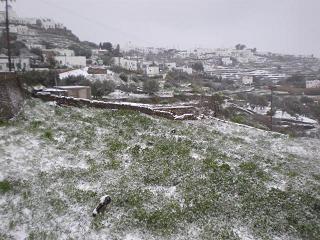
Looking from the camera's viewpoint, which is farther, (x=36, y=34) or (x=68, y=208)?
(x=36, y=34)

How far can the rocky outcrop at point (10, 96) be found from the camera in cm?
1592

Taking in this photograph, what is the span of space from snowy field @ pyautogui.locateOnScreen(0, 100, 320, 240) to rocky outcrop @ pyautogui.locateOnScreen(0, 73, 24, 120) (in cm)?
57

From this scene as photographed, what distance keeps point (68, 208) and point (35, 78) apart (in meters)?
30.3

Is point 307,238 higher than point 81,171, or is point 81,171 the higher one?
point 81,171

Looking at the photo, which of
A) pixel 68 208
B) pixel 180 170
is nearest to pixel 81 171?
pixel 68 208

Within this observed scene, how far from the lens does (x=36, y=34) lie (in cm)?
11531

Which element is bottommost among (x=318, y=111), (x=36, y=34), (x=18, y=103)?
(x=318, y=111)

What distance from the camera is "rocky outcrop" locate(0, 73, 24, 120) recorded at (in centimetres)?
1592

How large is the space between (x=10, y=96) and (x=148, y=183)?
946 centimetres

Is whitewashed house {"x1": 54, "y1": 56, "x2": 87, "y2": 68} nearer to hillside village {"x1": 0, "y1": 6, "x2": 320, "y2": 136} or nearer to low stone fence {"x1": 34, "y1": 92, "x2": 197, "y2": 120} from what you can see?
hillside village {"x1": 0, "y1": 6, "x2": 320, "y2": 136}

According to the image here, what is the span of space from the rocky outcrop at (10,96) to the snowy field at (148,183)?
1.87 feet

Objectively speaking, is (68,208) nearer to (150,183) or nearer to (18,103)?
(150,183)

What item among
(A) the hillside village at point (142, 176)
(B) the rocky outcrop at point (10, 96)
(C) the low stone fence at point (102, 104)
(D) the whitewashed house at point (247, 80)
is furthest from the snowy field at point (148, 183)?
(D) the whitewashed house at point (247, 80)

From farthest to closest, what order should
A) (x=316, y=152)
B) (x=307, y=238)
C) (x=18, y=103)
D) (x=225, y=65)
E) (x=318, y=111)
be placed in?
(x=225, y=65), (x=318, y=111), (x=18, y=103), (x=316, y=152), (x=307, y=238)
